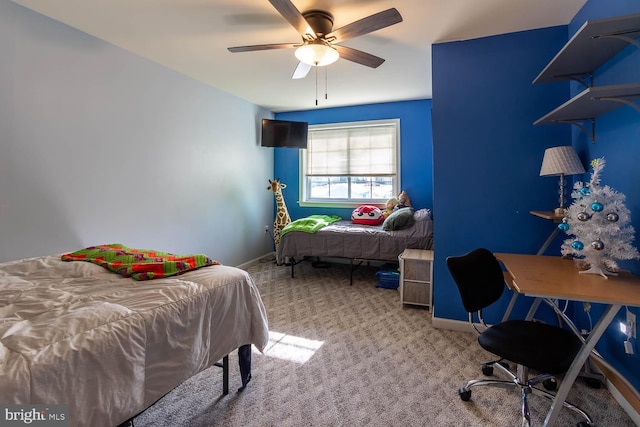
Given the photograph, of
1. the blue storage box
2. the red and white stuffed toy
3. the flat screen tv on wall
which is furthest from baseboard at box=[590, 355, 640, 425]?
the flat screen tv on wall

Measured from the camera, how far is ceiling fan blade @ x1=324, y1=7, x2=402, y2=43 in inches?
74.8

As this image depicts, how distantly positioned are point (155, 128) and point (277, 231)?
232 cm

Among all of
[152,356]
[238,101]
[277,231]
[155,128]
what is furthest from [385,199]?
[152,356]

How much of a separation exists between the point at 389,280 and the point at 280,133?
9.24 ft

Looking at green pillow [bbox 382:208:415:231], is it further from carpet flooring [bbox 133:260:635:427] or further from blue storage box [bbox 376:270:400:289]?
carpet flooring [bbox 133:260:635:427]

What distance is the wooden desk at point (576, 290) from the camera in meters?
1.34

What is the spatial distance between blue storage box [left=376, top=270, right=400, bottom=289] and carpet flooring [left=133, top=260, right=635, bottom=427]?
2.41 ft

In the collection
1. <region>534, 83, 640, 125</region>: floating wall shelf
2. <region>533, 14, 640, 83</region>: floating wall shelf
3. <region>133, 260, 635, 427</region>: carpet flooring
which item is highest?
<region>533, 14, 640, 83</region>: floating wall shelf

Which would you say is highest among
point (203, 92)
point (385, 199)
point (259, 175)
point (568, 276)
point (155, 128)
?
point (203, 92)

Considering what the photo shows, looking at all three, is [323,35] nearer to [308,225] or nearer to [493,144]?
[493,144]

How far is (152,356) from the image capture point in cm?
127

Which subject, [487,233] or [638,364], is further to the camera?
[487,233]

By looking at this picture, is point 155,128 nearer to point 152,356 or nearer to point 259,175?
point 259,175

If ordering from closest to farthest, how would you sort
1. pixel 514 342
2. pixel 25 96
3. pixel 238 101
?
1. pixel 514 342
2. pixel 25 96
3. pixel 238 101
